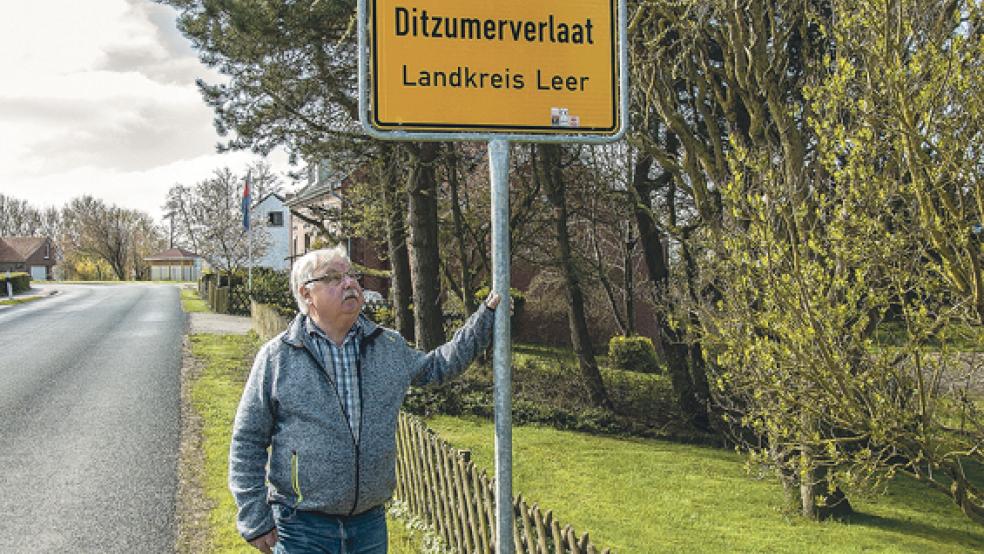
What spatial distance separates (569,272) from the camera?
1684cm

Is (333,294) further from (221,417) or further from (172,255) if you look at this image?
(172,255)

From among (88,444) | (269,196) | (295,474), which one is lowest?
(88,444)

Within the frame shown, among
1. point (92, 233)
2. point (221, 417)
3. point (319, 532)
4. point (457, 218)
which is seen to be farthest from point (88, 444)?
point (92, 233)

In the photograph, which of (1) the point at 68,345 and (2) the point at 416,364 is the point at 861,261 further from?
(1) the point at 68,345

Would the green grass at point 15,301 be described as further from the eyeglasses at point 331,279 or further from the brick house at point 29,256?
the brick house at point 29,256

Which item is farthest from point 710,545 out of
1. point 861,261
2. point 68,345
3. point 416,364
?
point 68,345

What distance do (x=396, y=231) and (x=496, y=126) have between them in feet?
52.7

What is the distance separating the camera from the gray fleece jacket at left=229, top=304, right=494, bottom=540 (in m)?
2.93

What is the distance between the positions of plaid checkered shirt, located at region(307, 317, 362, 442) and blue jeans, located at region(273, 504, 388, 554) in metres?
0.34

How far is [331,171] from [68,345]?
29.6 feet

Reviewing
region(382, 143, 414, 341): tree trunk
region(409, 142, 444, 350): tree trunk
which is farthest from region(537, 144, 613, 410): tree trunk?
region(409, 142, 444, 350): tree trunk

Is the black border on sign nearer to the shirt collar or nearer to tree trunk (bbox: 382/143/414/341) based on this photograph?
the shirt collar

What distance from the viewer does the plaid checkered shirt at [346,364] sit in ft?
9.84

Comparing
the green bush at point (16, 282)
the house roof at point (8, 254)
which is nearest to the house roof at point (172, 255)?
the house roof at point (8, 254)
